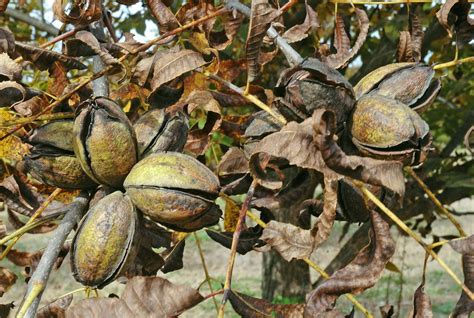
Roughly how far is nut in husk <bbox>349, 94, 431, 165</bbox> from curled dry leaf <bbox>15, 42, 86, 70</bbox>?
2.04 feet

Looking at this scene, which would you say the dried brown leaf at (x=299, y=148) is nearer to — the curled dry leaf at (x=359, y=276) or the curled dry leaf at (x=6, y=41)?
the curled dry leaf at (x=359, y=276)

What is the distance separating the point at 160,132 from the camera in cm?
127

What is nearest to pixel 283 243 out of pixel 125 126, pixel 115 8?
pixel 125 126

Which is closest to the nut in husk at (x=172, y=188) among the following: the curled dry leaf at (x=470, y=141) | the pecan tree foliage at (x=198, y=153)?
the pecan tree foliage at (x=198, y=153)

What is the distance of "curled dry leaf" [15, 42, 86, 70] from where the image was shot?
1313 millimetres

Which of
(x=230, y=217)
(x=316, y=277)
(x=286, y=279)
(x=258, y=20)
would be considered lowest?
(x=316, y=277)

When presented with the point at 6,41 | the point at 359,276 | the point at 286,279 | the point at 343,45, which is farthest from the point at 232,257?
the point at 286,279

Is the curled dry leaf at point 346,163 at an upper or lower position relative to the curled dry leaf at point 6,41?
lower

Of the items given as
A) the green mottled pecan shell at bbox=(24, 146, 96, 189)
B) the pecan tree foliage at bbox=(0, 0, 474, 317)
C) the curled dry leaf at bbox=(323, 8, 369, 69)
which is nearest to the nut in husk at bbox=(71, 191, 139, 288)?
the pecan tree foliage at bbox=(0, 0, 474, 317)

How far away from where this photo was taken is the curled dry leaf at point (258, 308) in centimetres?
107

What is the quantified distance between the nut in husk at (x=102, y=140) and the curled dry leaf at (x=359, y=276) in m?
0.44

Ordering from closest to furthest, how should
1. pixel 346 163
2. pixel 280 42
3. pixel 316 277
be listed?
pixel 346 163 < pixel 280 42 < pixel 316 277

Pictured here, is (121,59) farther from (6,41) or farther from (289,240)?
(289,240)

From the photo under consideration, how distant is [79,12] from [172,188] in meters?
0.44
